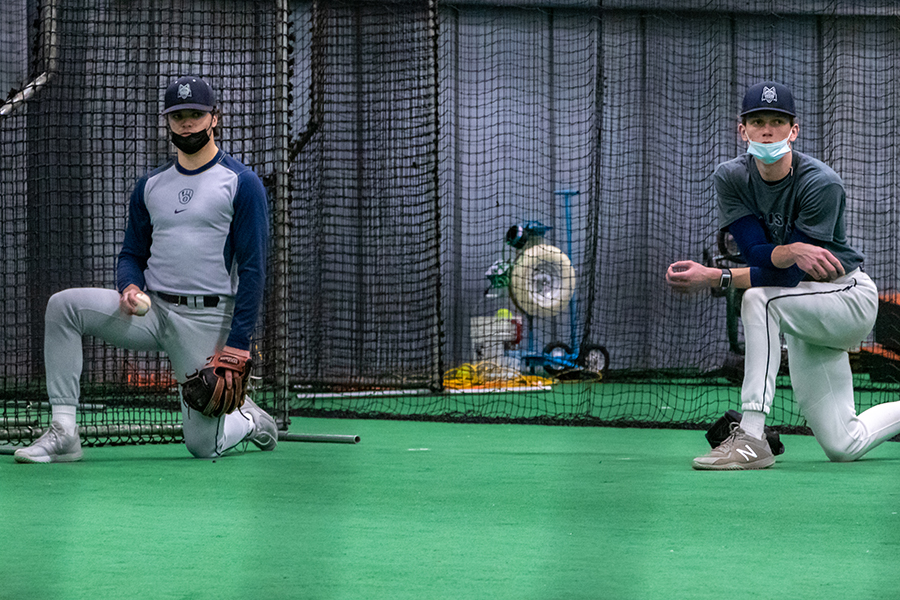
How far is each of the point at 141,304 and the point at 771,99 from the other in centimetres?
244

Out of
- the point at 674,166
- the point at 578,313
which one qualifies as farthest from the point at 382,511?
the point at 674,166

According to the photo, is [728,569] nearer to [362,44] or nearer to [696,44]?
[362,44]

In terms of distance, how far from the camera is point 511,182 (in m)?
9.31

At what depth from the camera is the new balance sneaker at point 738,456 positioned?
3.97m

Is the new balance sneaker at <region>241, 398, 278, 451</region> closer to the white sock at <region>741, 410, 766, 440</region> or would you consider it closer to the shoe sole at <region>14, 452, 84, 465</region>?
the shoe sole at <region>14, 452, 84, 465</region>

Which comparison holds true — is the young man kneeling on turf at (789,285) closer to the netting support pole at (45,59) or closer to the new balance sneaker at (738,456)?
the new balance sneaker at (738,456)

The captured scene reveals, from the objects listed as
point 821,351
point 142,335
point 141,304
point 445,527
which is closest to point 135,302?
point 141,304

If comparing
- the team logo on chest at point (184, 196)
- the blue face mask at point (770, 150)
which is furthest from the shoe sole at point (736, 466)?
the team logo on chest at point (184, 196)

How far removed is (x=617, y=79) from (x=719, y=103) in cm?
93

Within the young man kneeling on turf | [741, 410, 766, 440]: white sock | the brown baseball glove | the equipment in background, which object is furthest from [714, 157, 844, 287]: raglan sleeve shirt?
the equipment in background

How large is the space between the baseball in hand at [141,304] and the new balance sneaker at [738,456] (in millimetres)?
2094

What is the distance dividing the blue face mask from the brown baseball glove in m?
2.03

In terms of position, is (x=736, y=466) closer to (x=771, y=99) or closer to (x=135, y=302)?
(x=771, y=99)

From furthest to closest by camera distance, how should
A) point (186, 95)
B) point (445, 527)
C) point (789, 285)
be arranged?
point (186, 95) < point (789, 285) < point (445, 527)
